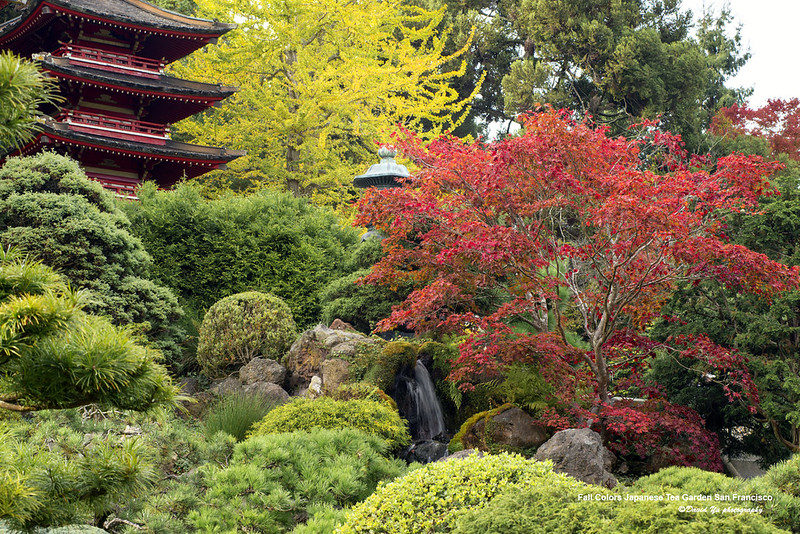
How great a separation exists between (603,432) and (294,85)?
14129mm

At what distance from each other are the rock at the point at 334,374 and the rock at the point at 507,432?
1644mm

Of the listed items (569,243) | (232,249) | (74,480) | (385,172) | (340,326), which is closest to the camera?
(74,480)

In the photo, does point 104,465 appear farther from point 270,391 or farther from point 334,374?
point 334,374

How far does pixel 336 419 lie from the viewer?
7102mm

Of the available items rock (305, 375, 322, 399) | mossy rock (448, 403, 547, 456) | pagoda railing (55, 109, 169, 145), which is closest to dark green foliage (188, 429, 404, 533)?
mossy rock (448, 403, 547, 456)

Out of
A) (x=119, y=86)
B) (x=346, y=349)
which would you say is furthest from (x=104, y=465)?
(x=119, y=86)

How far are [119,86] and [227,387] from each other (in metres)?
8.64

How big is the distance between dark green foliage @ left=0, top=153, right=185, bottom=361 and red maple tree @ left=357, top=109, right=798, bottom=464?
334 centimetres

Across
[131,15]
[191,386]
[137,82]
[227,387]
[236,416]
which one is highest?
[131,15]

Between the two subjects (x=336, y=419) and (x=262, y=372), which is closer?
(x=336, y=419)

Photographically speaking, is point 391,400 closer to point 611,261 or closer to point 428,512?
point 611,261

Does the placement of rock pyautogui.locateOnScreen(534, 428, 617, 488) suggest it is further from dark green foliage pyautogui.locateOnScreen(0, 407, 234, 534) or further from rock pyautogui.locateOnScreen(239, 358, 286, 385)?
rock pyautogui.locateOnScreen(239, 358, 286, 385)

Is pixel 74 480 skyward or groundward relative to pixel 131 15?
groundward

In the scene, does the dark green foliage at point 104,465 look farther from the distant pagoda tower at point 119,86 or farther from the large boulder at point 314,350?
the distant pagoda tower at point 119,86
